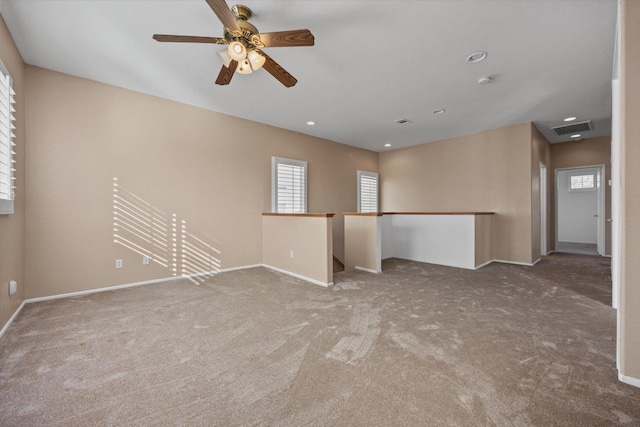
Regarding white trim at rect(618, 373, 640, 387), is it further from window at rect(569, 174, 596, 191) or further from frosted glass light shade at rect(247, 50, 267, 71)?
window at rect(569, 174, 596, 191)

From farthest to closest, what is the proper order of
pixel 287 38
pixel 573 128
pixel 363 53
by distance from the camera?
pixel 573 128, pixel 363 53, pixel 287 38

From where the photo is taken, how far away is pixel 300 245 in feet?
13.4

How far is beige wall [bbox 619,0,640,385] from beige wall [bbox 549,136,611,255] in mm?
6110

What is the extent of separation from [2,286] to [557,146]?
10.1 meters

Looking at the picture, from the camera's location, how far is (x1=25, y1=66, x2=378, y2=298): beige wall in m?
3.10

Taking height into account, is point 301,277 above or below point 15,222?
below

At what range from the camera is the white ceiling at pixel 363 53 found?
221 centimetres

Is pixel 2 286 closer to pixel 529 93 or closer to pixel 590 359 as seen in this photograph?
pixel 590 359

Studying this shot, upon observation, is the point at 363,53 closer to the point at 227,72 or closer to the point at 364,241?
the point at 227,72

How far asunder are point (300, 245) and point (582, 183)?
9447 mm

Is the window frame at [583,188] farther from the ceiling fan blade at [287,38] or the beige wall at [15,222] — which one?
the beige wall at [15,222]

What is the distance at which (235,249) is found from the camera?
183 inches

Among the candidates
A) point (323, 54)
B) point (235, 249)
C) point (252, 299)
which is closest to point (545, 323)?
point (252, 299)

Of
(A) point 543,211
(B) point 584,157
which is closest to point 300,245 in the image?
(A) point 543,211
